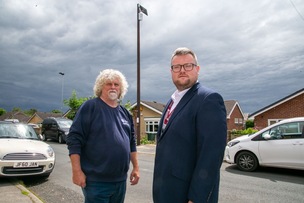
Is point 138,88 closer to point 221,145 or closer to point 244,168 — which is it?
point 244,168

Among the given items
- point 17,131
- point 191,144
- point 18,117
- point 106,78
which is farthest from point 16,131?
point 18,117

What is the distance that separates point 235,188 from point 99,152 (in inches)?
178

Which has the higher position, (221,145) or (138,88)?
(138,88)

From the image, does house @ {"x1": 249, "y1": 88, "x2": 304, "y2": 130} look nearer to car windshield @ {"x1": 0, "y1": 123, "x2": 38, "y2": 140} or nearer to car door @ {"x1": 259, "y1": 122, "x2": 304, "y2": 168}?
car door @ {"x1": 259, "y1": 122, "x2": 304, "y2": 168}

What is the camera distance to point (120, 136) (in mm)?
2660

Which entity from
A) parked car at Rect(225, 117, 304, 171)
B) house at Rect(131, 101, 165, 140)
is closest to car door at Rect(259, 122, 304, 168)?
parked car at Rect(225, 117, 304, 171)

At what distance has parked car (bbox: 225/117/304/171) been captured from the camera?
7203 millimetres

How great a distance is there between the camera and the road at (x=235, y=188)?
5.12m

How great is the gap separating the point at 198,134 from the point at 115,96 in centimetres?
124

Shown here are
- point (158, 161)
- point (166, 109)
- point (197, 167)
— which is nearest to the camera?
point (197, 167)

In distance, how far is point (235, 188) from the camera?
19.5ft

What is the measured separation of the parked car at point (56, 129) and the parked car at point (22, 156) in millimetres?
12507

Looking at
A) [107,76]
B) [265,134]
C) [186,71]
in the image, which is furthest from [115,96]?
[265,134]

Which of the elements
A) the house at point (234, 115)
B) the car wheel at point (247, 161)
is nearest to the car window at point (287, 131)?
the car wheel at point (247, 161)
